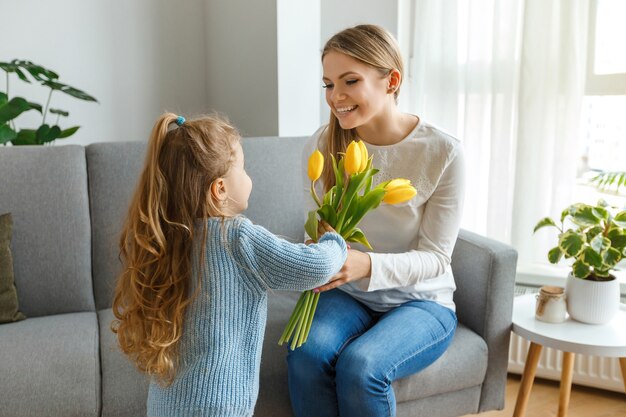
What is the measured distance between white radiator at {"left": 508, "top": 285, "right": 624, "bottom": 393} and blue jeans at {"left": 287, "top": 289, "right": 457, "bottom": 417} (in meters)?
0.85

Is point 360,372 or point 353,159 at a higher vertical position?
point 353,159

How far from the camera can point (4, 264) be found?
1935 mm

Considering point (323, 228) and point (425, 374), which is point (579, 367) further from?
point (323, 228)

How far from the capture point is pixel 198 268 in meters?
1.31

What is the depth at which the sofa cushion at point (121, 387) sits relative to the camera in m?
1.65

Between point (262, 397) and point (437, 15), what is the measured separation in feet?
5.31

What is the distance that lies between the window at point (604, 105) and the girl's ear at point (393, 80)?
99 cm

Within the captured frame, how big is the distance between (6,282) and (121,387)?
0.53 metres

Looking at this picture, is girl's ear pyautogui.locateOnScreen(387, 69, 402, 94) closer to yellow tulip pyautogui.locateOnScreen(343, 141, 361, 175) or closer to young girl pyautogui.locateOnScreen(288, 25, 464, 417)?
young girl pyautogui.locateOnScreen(288, 25, 464, 417)

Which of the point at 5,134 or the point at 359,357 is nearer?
the point at 359,357

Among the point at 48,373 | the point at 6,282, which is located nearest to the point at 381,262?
the point at 48,373

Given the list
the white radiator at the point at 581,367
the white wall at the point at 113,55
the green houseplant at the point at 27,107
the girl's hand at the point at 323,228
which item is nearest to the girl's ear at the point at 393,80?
the girl's hand at the point at 323,228

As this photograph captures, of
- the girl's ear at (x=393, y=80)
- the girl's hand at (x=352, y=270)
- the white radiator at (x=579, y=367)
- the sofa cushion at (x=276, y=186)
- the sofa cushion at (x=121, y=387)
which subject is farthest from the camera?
the white radiator at (x=579, y=367)

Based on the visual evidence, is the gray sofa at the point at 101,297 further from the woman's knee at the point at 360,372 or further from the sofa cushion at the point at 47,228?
the woman's knee at the point at 360,372
